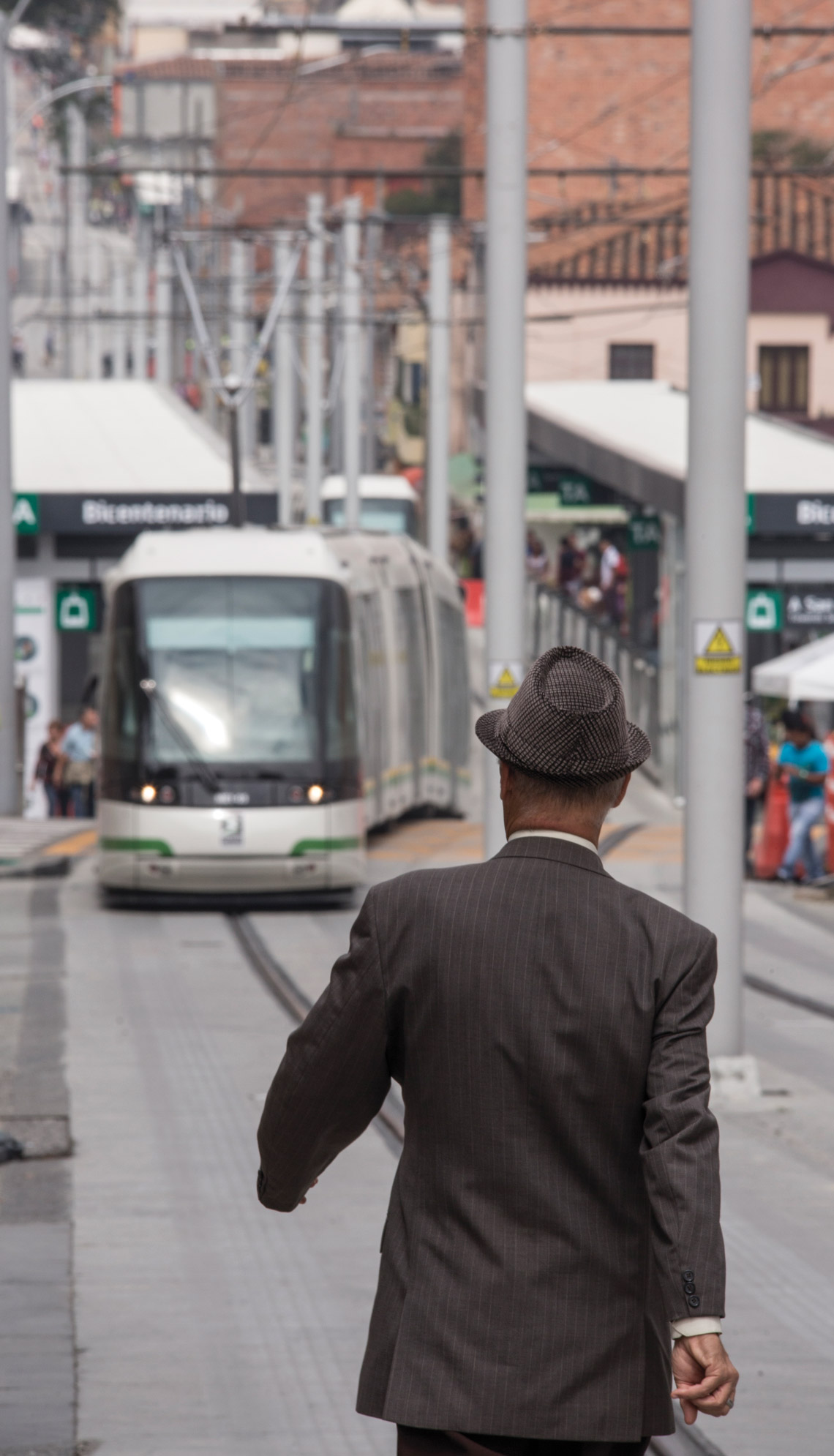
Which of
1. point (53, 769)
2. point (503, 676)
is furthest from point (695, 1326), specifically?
point (53, 769)

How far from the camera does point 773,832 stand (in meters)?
20.4

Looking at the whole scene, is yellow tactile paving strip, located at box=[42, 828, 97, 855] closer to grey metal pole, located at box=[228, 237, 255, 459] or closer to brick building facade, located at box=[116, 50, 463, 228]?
grey metal pole, located at box=[228, 237, 255, 459]

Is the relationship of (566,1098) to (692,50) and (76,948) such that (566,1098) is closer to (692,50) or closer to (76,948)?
(692,50)

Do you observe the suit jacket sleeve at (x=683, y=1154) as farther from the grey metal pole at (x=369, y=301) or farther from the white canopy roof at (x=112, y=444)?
the grey metal pole at (x=369, y=301)

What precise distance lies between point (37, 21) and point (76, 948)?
56.7 m

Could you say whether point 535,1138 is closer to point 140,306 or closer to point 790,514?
point 790,514

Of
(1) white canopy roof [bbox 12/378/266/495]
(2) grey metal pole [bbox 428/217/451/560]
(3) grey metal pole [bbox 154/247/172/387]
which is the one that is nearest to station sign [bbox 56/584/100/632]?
(1) white canopy roof [bbox 12/378/266/495]

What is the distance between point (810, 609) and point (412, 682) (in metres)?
4.24

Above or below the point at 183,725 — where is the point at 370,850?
below

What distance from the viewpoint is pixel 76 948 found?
14.5 meters

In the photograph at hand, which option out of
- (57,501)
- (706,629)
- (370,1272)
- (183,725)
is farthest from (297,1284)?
(57,501)

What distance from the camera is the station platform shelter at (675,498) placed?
23.2 m

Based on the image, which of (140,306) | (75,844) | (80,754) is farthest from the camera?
(140,306)

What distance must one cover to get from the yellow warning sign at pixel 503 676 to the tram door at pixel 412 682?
618 cm
